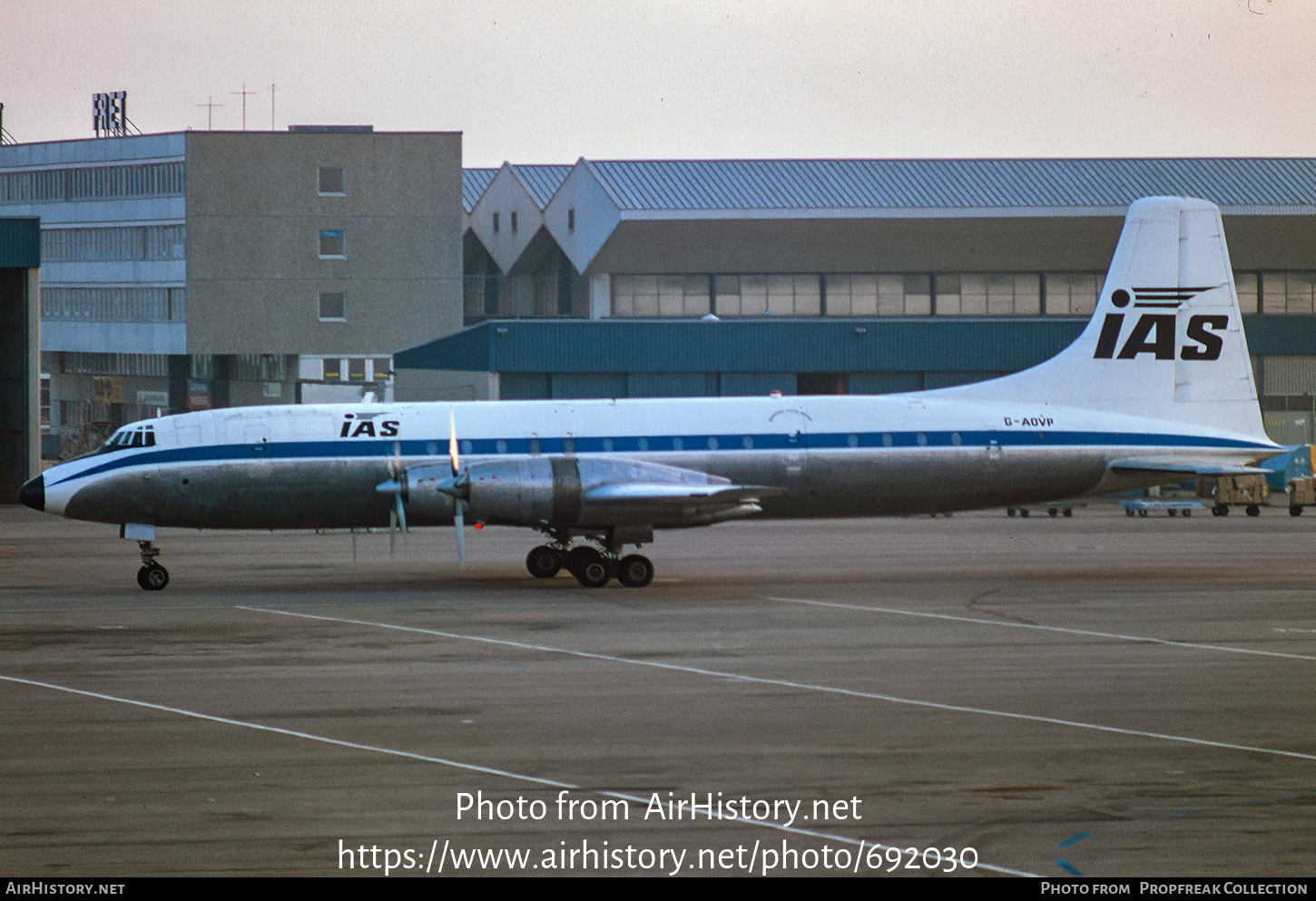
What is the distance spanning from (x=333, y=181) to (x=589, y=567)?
5704 centimetres

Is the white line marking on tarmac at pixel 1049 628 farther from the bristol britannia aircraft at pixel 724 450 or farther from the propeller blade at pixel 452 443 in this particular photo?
the propeller blade at pixel 452 443

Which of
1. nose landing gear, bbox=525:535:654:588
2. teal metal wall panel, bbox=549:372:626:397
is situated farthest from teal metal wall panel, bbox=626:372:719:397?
nose landing gear, bbox=525:535:654:588

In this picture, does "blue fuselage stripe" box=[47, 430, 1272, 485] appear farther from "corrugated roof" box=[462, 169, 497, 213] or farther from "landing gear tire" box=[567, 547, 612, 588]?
"corrugated roof" box=[462, 169, 497, 213]

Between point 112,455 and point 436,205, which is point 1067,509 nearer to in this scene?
point 112,455

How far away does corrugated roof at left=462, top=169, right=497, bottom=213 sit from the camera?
109125mm

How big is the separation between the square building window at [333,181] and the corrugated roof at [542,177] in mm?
14499

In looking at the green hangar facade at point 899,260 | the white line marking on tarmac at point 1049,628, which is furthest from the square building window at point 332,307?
the white line marking on tarmac at point 1049,628

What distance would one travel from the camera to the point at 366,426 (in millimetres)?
30219

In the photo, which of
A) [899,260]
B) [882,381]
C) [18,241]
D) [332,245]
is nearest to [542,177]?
[332,245]

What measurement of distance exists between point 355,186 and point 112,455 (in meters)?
53.5

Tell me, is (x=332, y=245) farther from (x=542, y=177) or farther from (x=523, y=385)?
(x=523, y=385)

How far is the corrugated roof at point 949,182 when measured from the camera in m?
68.1
